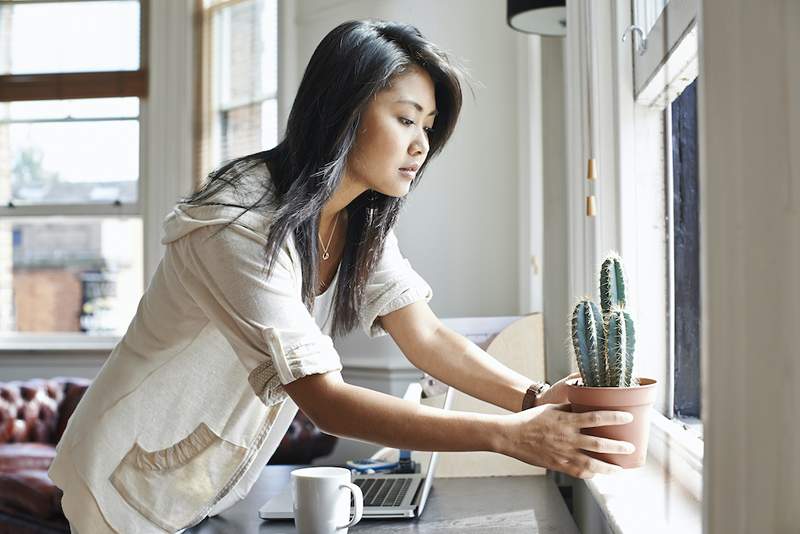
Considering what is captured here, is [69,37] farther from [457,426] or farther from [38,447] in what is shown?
[457,426]

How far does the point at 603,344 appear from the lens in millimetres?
1001

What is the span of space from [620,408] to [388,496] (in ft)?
2.17

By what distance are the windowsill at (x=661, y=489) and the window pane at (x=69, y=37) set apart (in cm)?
415

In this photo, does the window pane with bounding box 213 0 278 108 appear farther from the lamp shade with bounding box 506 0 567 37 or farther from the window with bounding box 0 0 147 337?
the lamp shade with bounding box 506 0 567 37

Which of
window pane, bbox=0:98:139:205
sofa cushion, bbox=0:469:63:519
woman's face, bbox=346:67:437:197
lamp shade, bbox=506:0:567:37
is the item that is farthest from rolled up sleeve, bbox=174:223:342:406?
window pane, bbox=0:98:139:205

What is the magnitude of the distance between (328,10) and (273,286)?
2990 mm

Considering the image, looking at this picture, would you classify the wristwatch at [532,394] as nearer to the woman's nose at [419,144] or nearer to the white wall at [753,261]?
the woman's nose at [419,144]

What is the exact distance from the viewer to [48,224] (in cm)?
496

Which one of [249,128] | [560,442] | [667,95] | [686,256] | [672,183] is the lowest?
[560,442]

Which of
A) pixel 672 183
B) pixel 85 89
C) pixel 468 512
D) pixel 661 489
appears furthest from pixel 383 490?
pixel 85 89

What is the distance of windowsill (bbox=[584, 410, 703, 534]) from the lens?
1040 millimetres

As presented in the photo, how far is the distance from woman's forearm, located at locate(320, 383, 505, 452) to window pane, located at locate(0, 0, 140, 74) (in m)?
4.18

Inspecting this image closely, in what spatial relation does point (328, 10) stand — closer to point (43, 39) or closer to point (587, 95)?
point (43, 39)

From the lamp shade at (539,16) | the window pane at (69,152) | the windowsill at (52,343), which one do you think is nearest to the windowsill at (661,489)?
the lamp shade at (539,16)
